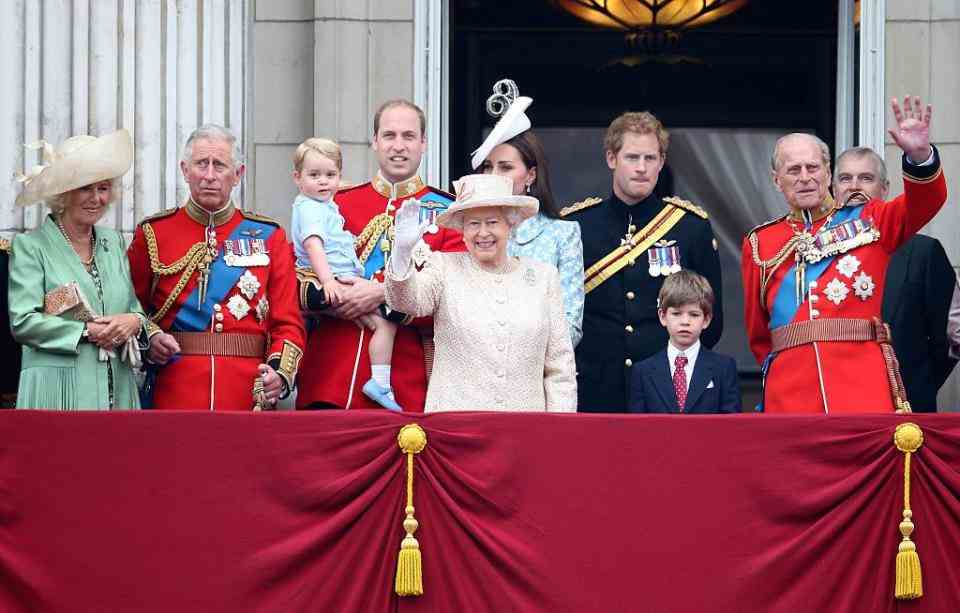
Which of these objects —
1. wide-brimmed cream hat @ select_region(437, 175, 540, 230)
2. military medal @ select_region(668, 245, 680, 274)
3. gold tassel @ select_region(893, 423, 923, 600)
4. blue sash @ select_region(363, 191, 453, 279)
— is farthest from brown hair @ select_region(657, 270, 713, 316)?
gold tassel @ select_region(893, 423, 923, 600)

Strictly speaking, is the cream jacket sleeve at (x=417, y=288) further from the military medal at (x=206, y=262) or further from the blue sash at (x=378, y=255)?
the military medal at (x=206, y=262)

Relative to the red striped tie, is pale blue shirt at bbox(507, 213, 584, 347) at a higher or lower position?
higher

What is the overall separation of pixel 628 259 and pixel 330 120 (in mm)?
2212

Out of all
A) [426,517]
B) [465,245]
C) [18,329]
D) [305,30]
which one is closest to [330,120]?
[305,30]

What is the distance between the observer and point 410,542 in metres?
7.14

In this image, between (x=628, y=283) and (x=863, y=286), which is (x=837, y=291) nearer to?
(x=863, y=286)

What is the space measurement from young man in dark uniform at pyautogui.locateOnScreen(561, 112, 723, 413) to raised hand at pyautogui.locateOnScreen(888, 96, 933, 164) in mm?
1276

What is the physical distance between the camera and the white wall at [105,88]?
9.82 m

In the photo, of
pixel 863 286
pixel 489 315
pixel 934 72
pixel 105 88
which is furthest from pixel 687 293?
pixel 105 88

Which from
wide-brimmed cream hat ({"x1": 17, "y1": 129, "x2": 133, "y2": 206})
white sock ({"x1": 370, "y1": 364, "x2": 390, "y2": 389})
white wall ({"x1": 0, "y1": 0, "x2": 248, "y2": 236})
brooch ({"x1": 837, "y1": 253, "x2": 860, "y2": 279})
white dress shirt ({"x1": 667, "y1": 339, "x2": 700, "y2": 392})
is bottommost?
white sock ({"x1": 370, "y1": 364, "x2": 390, "y2": 389})

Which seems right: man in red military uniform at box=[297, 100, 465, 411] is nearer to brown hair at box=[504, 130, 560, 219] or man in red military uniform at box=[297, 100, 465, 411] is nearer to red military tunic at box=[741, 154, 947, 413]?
brown hair at box=[504, 130, 560, 219]

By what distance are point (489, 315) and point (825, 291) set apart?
55.2 inches

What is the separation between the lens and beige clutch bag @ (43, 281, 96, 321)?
788cm

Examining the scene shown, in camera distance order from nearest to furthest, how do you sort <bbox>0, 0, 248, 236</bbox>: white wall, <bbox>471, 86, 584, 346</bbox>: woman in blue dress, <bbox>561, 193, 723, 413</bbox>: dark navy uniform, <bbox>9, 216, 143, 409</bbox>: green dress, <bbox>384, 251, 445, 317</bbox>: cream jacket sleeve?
1. <bbox>384, 251, 445, 317</bbox>: cream jacket sleeve
2. <bbox>9, 216, 143, 409</bbox>: green dress
3. <bbox>471, 86, 584, 346</bbox>: woman in blue dress
4. <bbox>561, 193, 723, 413</bbox>: dark navy uniform
5. <bbox>0, 0, 248, 236</bbox>: white wall
